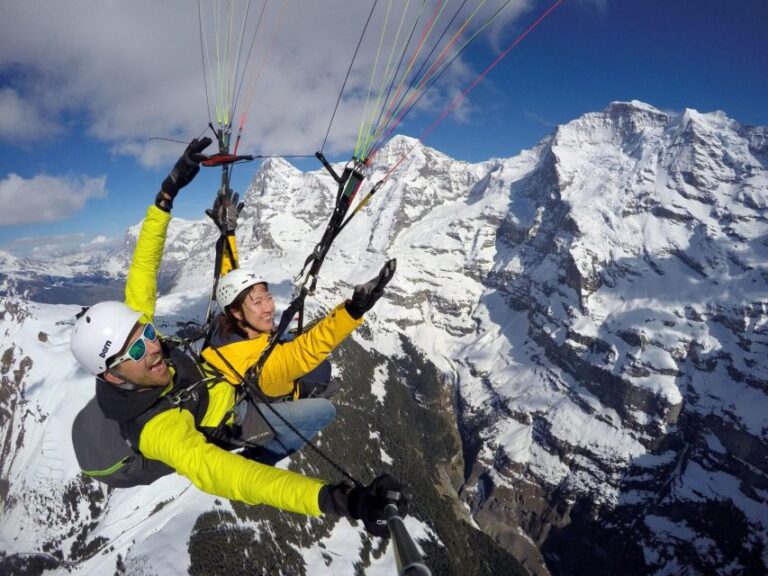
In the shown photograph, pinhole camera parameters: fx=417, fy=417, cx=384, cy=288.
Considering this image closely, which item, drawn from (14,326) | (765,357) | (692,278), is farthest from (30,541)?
(692,278)

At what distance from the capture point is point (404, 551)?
2.79 m

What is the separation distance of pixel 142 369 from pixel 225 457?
1.74 metres

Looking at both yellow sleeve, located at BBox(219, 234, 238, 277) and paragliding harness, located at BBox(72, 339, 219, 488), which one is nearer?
paragliding harness, located at BBox(72, 339, 219, 488)

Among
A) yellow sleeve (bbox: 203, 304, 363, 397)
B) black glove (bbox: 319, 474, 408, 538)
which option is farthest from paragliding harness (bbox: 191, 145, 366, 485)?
black glove (bbox: 319, 474, 408, 538)

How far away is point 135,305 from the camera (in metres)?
6.69

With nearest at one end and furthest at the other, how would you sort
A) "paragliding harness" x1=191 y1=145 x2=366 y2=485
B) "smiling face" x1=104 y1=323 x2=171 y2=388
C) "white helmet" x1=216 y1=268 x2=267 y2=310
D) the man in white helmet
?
the man in white helmet < "smiling face" x1=104 y1=323 x2=171 y2=388 < "paragliding harness" x1=191 y1=145 x2=366 y2=485 < "white helmet" x1=216 y1=268 x2=267 y2=310

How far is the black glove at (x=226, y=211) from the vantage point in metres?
9.09

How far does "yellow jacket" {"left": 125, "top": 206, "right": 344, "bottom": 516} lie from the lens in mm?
3789

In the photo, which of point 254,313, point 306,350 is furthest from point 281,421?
point 306,350

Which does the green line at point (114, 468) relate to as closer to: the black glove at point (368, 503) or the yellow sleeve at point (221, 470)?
the yellow sleeve at point (221, 470)

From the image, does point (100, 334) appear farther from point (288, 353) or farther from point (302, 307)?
point (302, 307)

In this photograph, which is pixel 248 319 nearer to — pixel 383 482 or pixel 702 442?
pixel 383 482

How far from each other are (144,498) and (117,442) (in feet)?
272

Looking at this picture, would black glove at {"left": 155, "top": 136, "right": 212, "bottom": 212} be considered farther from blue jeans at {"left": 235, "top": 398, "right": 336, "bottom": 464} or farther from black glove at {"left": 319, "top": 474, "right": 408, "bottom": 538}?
black glove at {"left": 319, "top": 474, "right": 408, "bottom": 538}
